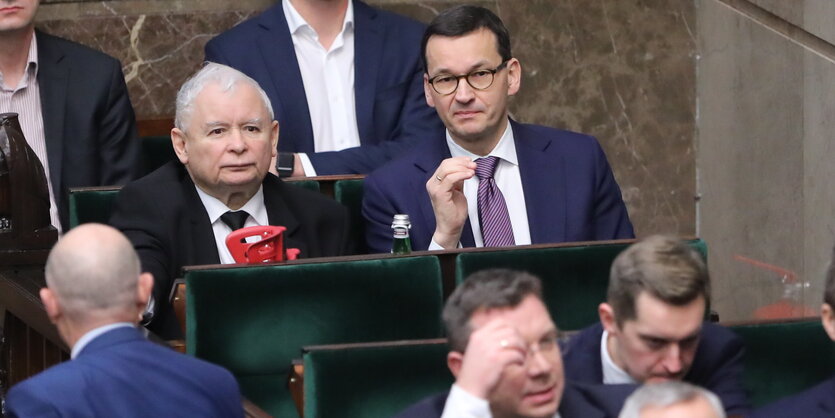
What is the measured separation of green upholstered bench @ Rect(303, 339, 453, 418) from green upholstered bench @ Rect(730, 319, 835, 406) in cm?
57

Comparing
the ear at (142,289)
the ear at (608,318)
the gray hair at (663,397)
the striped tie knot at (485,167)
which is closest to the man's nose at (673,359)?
the ear at (608,318)

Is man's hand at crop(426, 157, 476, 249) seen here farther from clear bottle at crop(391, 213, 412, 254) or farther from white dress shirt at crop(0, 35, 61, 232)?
white dress shirt at crop(0, 35, 61, 232)

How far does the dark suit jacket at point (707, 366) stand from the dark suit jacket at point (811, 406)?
0.24 metres

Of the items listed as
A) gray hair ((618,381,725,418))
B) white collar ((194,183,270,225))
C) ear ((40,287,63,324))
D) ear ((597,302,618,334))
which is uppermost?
white collar ((194,183,270,225))

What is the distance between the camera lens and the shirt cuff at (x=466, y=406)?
6.85 ft

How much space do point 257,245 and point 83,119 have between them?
1.24 meters

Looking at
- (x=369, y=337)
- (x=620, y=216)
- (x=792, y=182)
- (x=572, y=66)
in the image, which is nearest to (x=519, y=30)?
(x=572, y=66)

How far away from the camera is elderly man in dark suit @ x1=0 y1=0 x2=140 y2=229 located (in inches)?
161

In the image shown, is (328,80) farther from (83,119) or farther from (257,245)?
(257,245)

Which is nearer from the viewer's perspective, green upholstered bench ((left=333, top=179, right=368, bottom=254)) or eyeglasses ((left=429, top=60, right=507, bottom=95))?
eyeglasses ((left=429, top=60, right=507, bottom=95))

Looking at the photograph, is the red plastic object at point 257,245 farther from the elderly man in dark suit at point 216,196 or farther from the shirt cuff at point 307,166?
the shirt cuff at point 307,166

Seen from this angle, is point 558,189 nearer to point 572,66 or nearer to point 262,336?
point 262,336

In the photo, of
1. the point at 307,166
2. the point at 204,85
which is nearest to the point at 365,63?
the point at 307,166

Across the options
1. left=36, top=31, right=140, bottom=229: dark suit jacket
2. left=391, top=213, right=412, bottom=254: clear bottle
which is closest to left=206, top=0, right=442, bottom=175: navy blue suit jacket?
left=36, top=31, right=140, bottom=229: dark suit jacket
